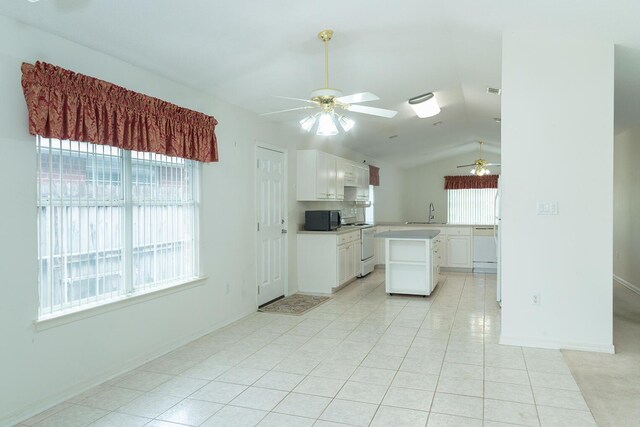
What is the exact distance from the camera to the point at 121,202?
129 inches

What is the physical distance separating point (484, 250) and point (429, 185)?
4599mm

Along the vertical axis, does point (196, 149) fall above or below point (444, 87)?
below

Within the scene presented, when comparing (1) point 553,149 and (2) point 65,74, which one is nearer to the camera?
(2) point 65,74

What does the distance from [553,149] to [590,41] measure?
2.94ft

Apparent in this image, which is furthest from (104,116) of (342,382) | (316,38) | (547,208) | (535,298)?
(535,298)

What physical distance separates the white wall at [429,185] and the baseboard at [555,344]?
27.1ft

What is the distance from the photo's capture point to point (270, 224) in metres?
5.46

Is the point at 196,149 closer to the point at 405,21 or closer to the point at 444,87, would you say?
the point at 405,21

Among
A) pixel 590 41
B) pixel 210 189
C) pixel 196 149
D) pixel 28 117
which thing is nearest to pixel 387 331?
pixel 210 189

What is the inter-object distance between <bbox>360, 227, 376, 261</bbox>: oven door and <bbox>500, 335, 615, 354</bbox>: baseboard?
11.8 ft

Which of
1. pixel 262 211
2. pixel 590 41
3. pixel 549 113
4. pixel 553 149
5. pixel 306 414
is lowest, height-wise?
pixel 306 414

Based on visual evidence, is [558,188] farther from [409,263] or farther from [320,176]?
[320,176]

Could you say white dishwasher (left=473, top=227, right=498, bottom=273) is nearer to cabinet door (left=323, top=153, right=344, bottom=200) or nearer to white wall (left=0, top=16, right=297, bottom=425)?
cabinet door (left=323, top=153, right=344, bottom=200)

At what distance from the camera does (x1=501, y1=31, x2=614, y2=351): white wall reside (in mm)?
3561
